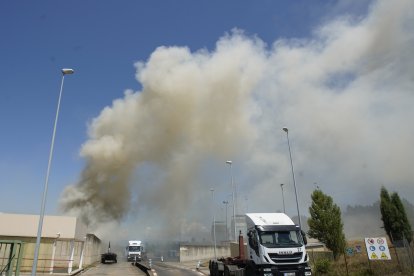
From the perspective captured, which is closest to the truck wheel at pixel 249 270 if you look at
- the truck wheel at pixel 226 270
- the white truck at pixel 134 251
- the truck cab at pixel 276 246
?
the truck cab at pixel 276 246

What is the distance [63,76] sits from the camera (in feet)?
68.4

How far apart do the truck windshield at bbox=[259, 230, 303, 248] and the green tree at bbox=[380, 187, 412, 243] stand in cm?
3245

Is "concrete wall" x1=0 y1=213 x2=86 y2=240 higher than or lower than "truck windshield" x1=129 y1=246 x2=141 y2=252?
higher

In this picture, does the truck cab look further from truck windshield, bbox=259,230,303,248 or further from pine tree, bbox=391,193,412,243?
pine tree, bbox=391,193,412,243

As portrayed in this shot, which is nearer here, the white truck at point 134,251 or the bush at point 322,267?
the bush at point 322,267

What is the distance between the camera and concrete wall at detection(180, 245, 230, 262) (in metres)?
62.2

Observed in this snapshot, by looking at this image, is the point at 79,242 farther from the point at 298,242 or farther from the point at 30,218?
the point at 298,242

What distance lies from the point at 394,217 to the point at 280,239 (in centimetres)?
3379

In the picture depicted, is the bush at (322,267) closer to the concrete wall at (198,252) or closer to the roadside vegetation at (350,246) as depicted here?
the roadside vegetation at (350,246)

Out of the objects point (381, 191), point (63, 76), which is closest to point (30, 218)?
point (63, 76)

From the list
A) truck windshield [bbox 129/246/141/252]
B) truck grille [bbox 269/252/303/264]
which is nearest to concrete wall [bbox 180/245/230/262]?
truck windshield [bbox 129/246/141/252]

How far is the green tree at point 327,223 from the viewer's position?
3056 centimetres

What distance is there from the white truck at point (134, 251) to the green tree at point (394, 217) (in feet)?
114

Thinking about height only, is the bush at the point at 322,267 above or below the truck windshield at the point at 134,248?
below
